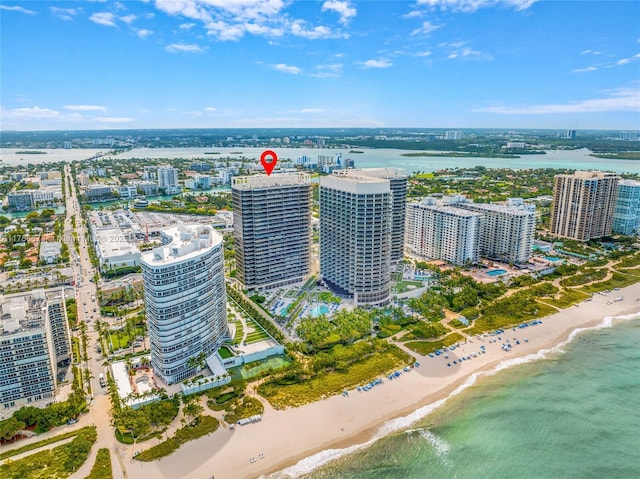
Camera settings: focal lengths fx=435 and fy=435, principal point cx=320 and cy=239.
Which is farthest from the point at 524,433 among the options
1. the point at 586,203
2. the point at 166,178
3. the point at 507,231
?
the point at 166,178

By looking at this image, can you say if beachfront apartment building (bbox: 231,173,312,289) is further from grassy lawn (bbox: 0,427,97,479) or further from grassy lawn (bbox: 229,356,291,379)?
grassy lawn (bbox: 0,427,97,479)

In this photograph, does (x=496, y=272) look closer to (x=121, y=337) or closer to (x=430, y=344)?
(x=430, y=344)

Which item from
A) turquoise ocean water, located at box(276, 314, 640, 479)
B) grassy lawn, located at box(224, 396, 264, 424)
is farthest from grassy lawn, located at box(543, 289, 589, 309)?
grassy lawn, located at box(224, 396, 264, 424)

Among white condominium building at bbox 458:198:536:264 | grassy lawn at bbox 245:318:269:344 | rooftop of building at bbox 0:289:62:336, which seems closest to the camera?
rooftop of building at bbox 0:289:62:336

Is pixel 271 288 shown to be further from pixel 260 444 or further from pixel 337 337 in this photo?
pixel 260 444

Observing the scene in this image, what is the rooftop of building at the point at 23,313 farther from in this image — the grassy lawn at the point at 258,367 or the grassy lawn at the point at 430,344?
the grassy lawn at the point at 430,344

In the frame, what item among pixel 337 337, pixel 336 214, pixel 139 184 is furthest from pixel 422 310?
pixel 139 184
